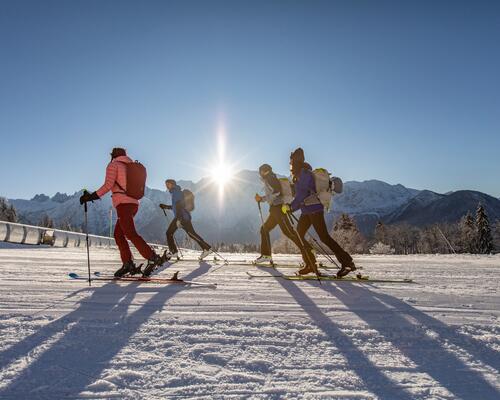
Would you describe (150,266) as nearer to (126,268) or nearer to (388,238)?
(126,268)

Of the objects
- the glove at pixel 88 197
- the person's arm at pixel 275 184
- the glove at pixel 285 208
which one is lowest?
the glove at pixel 285 208

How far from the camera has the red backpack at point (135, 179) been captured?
644 centimetres

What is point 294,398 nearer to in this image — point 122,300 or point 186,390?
point 186,390

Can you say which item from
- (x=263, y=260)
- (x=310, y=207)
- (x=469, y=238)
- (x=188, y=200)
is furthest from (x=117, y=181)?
(x=469, y=238)

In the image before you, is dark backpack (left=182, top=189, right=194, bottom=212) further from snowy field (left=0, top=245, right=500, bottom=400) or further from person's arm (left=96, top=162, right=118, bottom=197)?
snowy field (left=0, top=245, right=500, bottom=400)

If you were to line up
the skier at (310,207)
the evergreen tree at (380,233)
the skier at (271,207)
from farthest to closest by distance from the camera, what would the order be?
the evergreen tree at (380,233) < the skier at (271,207) < the skier at (310,207)

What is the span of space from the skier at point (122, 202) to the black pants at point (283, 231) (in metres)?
2.86

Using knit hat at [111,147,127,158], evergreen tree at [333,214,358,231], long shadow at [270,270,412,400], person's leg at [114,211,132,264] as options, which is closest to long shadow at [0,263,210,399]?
long shadow at [270,270,412,400]

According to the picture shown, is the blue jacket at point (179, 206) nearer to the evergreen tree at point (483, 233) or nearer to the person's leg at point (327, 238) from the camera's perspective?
the person's leg at point (327, 238)

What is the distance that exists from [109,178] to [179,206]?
186 inches

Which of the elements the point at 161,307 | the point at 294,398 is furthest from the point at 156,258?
the point at 294,398

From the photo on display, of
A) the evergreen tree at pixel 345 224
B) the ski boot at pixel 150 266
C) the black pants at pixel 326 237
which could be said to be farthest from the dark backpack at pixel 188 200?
the evergreen tree at pixel 345 224

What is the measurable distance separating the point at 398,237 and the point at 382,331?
343 feet

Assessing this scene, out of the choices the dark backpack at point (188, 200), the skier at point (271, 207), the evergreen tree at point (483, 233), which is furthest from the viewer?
the evergreen tree at point (483, 233)
